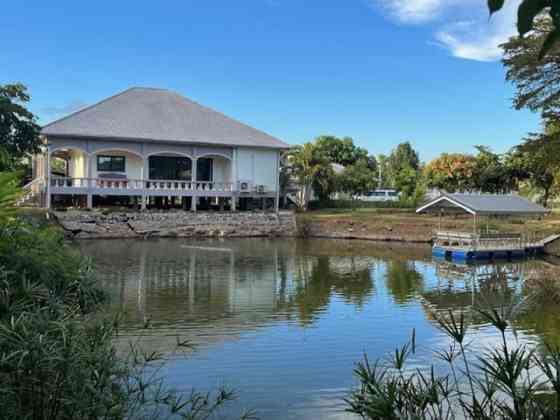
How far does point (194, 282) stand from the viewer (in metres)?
17.3

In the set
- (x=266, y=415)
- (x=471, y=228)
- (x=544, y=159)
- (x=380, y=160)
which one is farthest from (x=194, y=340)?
(x=380, y=160)

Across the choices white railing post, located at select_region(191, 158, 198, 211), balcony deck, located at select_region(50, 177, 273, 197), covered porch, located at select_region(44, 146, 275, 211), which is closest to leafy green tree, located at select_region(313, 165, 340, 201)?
covered porch, located at select_region(44, 146, 275, 211)

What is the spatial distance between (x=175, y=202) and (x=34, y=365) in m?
32.7

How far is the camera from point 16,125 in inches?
1121

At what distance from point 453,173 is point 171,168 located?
2670cm

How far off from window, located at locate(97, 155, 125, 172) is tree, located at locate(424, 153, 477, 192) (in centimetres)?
2889

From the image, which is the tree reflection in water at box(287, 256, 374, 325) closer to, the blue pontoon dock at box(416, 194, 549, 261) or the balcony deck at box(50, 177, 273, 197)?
the blue pontoon dock at box(416, 194, 549, 261)

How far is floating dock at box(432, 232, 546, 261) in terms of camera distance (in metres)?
25.4

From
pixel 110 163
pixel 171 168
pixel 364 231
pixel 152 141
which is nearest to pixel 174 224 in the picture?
pixel 152 141

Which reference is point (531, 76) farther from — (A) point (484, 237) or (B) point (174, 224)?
(B) point (174, 224)

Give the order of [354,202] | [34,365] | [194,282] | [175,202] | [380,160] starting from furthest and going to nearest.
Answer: [380,160], [354,202], [175,202], [194,282], [34,365]

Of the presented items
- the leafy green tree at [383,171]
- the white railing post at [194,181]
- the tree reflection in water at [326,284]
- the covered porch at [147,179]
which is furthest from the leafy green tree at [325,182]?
the leafy green tree at [383,171]

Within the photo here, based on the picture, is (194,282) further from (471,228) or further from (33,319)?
(471,228)

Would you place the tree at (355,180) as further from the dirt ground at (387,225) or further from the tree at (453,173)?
the dirt ground at (387,225)
